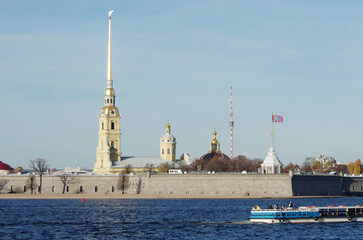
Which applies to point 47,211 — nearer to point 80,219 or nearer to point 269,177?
point 80,219

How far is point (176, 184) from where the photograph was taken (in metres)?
177

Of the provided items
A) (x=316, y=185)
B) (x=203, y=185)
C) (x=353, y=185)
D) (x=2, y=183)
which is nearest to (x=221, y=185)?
(x=203, y=185)

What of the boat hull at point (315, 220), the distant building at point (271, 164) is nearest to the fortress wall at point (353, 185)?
the distant building at point (271, 164)

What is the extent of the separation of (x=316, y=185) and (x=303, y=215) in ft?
260

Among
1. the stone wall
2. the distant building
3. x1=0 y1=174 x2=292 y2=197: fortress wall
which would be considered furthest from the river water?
the distant building

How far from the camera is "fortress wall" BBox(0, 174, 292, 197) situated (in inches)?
6452

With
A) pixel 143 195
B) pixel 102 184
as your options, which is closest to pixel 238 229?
pixel 143 195

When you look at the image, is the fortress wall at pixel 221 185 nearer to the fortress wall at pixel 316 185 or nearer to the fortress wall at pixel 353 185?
the fortress wall at pixel 316 185

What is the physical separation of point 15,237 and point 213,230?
848 inches

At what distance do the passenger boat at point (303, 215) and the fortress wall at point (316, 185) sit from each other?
66.8 meters

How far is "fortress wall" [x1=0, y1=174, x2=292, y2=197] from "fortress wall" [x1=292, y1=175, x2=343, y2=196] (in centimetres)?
331

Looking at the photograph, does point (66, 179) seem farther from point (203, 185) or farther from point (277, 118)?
point (277, 118)

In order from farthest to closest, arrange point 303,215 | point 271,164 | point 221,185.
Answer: point 221,185 < point 271,164 < point 303,215

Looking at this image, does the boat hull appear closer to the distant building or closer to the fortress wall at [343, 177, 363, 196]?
the distant building
